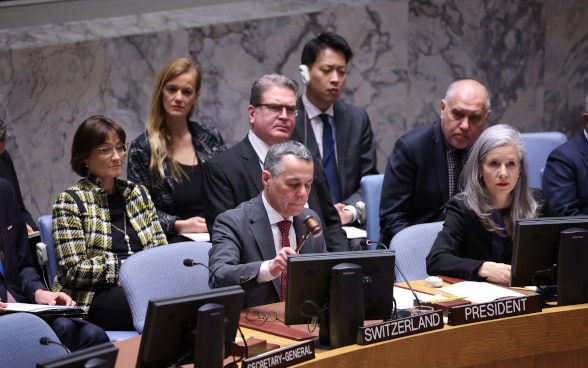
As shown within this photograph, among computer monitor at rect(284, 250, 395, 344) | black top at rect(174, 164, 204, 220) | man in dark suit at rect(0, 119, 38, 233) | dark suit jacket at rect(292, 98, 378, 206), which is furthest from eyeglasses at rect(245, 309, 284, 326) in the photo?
man in dark suit at rect(0, 119, 38, 233)

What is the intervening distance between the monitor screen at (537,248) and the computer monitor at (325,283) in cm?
60

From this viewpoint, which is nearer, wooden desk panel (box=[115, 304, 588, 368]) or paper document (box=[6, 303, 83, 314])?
wooden desk panel (box=[115, 304, 588, 368])

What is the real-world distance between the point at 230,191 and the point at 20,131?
5.82ft

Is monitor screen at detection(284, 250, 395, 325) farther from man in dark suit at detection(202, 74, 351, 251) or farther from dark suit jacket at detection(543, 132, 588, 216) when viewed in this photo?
dark suit jacket at detection(543, 132, 588, 216)

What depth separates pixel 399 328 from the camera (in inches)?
129

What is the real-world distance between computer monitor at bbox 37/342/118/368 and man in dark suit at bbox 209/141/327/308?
44.7 inches

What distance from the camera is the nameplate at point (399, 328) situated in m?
3.21

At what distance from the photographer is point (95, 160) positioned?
14.4 ft

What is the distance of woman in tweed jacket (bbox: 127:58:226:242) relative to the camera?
505 cm

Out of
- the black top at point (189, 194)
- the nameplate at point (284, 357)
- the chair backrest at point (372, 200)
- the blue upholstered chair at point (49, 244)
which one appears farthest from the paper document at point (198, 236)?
the nameplate at point (284, 357)

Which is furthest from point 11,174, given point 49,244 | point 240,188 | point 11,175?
point 240,188

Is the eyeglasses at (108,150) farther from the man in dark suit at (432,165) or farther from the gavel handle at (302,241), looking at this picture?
the man in dark suit at (432,165)

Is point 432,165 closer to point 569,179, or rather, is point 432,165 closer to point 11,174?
point 569,179

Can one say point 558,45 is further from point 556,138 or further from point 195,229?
Answer: point 195,229
